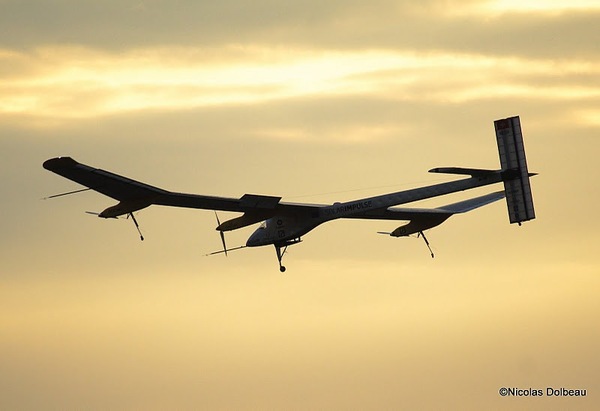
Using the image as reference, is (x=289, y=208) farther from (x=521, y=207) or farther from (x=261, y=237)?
(x=521, y=207)

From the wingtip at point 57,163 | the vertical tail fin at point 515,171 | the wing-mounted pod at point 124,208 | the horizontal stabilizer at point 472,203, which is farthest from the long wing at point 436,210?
the wingtip at point 57,163

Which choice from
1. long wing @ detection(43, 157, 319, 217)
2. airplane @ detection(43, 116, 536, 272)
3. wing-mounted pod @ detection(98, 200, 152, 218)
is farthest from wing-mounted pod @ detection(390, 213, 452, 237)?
wing-mounted pod @ detection(98, 200, 152, 218)

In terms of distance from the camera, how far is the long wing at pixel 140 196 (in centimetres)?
10044

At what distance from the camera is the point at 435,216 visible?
388ft

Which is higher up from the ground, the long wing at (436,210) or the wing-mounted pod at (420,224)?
the long wing at (436,210)

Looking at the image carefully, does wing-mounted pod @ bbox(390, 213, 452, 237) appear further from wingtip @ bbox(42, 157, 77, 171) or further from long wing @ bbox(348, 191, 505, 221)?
wingtip @ bbox(42, 157, 77, 171)

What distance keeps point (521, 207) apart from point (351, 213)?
12417mm

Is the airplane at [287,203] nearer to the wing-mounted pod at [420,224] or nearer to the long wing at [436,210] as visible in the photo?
the long wing at [436,210]

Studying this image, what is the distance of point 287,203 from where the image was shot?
109 m

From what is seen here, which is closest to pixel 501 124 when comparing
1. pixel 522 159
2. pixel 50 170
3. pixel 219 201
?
pixel 522 159

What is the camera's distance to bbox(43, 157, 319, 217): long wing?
100m

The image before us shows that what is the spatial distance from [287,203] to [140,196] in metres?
10.8

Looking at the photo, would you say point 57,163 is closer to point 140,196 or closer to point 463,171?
point 140,196

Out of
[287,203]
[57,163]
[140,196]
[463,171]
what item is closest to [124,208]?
[140,196]
